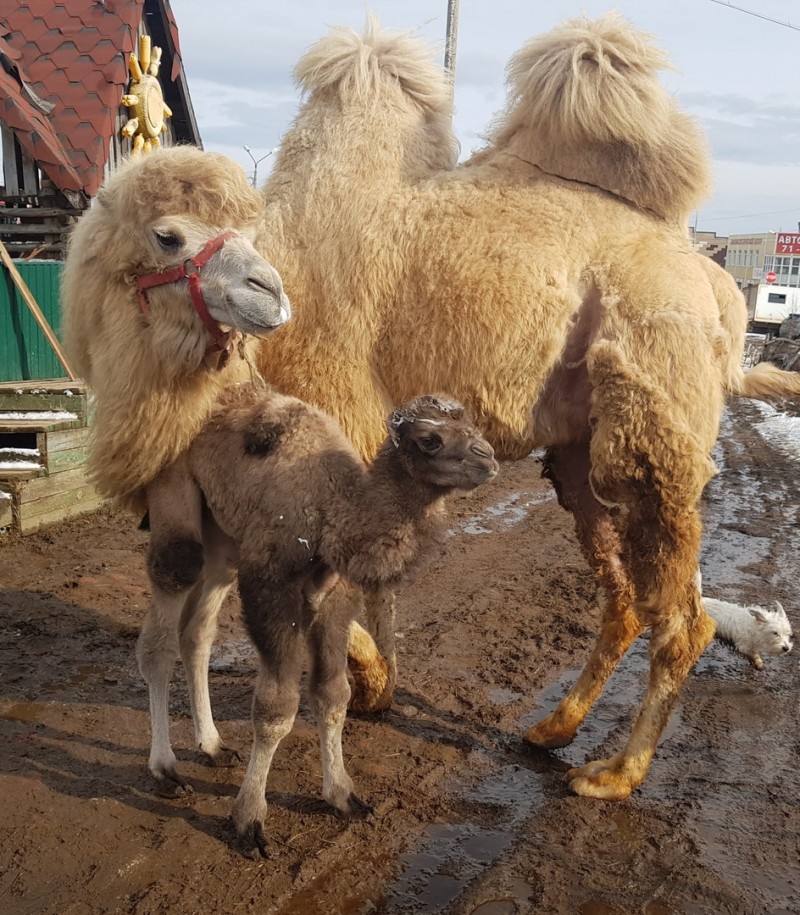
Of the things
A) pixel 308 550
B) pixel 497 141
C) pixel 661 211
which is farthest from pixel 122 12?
pixel 308 550

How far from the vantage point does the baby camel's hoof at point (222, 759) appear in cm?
409

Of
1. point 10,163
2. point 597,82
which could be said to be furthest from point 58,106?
point 597,82

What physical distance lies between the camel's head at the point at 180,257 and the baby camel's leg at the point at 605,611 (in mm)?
1999

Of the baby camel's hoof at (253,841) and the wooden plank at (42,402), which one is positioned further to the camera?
the wooden plank at (42,402)

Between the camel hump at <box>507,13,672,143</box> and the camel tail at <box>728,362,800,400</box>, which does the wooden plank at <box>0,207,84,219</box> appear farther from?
the camel tail at <box>728,362,800,400</box>

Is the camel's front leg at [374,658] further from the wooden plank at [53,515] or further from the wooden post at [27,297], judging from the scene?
the wooden post at [27,297]

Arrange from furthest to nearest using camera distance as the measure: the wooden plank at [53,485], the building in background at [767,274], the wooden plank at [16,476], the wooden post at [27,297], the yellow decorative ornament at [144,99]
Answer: the building in background at [767,274]
the yellow decorative ornament at [144,99]
the wooden post at [27,297]
the wooden plank at [53,485]
the wooden plank at [16,476]

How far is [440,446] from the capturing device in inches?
126

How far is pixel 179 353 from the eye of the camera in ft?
11.9

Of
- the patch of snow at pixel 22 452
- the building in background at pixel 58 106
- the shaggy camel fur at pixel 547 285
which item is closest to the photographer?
the shaggy camel fur at pixel 547 285

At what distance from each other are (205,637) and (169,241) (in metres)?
1.78

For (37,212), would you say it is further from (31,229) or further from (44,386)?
(44,386)

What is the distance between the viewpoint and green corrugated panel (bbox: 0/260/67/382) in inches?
393

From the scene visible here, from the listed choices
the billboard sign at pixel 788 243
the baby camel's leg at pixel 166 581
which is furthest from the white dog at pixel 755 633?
the billboard sign at pixel 788 243
